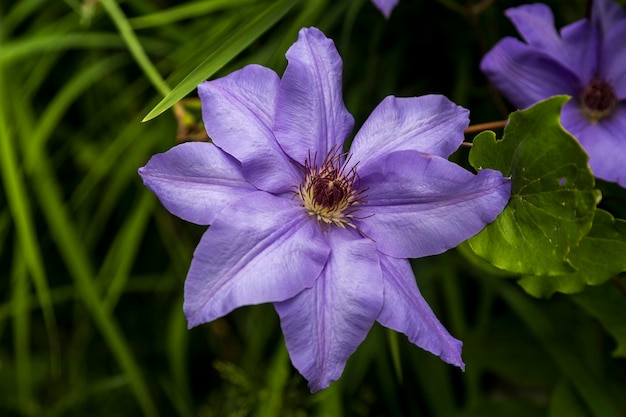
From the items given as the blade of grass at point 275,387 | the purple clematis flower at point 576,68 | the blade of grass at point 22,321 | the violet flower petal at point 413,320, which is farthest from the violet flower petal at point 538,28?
the blade of grass at point 22,321

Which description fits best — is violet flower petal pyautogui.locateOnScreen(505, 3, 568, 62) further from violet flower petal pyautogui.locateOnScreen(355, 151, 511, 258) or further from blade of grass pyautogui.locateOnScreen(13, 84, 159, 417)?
blade of grass pyautogui.locateOnScreen(13, 84, 159, 417)

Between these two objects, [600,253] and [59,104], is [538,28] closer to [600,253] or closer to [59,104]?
[600,253]

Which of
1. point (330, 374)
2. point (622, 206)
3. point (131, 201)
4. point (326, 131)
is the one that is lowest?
point (131, 201)

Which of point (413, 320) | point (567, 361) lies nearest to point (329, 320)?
point (413, 320)

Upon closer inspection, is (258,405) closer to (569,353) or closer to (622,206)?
(569,353)

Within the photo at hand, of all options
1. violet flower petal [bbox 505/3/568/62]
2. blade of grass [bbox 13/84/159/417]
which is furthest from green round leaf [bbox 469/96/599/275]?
blade of grass [bbox 13/84/159/417]

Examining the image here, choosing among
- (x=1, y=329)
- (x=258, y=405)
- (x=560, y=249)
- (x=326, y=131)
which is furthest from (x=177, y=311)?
(x=560, y=249)

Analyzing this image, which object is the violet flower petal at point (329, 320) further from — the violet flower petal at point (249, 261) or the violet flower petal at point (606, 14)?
the violet flower petal at point (606, 14)
